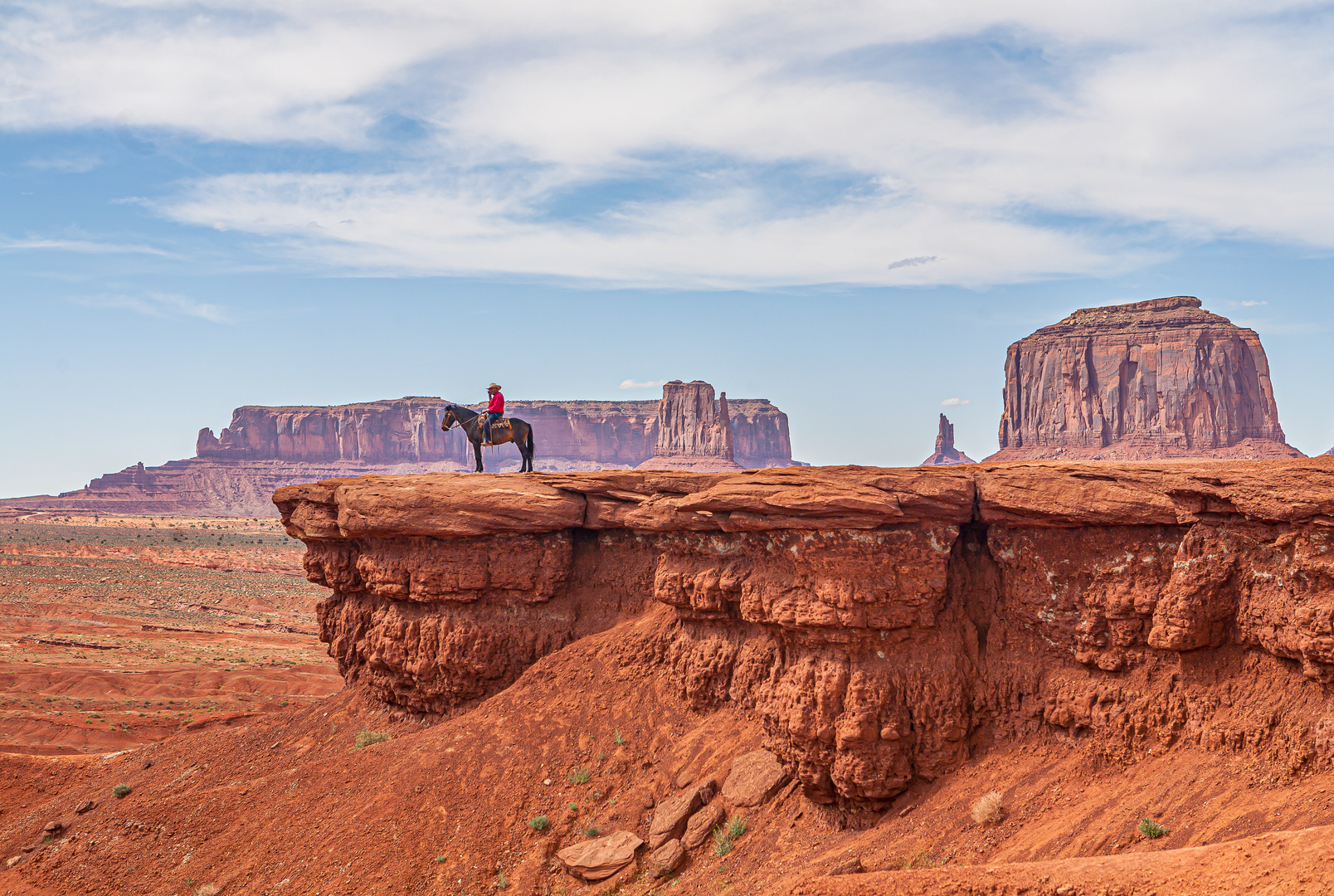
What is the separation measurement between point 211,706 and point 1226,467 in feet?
104

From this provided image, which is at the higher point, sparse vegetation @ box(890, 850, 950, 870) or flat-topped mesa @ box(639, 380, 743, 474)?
flat-topped mesa @ box(639, 380, 743, 474)

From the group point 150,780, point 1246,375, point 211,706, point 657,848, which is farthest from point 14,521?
point 1246,375

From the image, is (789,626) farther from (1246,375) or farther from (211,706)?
(1246,375)

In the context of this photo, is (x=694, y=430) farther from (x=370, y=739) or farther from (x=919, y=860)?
(x=919, y=860)

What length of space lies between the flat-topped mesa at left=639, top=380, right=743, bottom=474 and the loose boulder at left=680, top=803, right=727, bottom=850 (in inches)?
6244

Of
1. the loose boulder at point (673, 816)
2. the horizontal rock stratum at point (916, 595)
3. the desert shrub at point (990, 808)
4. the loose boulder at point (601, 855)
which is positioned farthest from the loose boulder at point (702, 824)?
the desert shrub at point (990, 808)

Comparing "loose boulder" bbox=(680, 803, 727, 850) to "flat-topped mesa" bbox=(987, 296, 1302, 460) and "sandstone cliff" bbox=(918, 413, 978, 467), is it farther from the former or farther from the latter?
"sandstone cliff" bbox=(918, 413, 978, 467)

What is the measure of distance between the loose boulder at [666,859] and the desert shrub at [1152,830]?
21.3ft

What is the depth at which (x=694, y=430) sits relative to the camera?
592ft

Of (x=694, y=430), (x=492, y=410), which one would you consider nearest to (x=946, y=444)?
(x=694, y=430)

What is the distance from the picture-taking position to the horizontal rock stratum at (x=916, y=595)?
10.8m

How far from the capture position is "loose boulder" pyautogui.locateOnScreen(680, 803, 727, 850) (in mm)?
13984

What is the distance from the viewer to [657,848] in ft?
46.2

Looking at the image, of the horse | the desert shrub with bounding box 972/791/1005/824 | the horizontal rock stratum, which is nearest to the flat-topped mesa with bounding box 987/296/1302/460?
the horse
